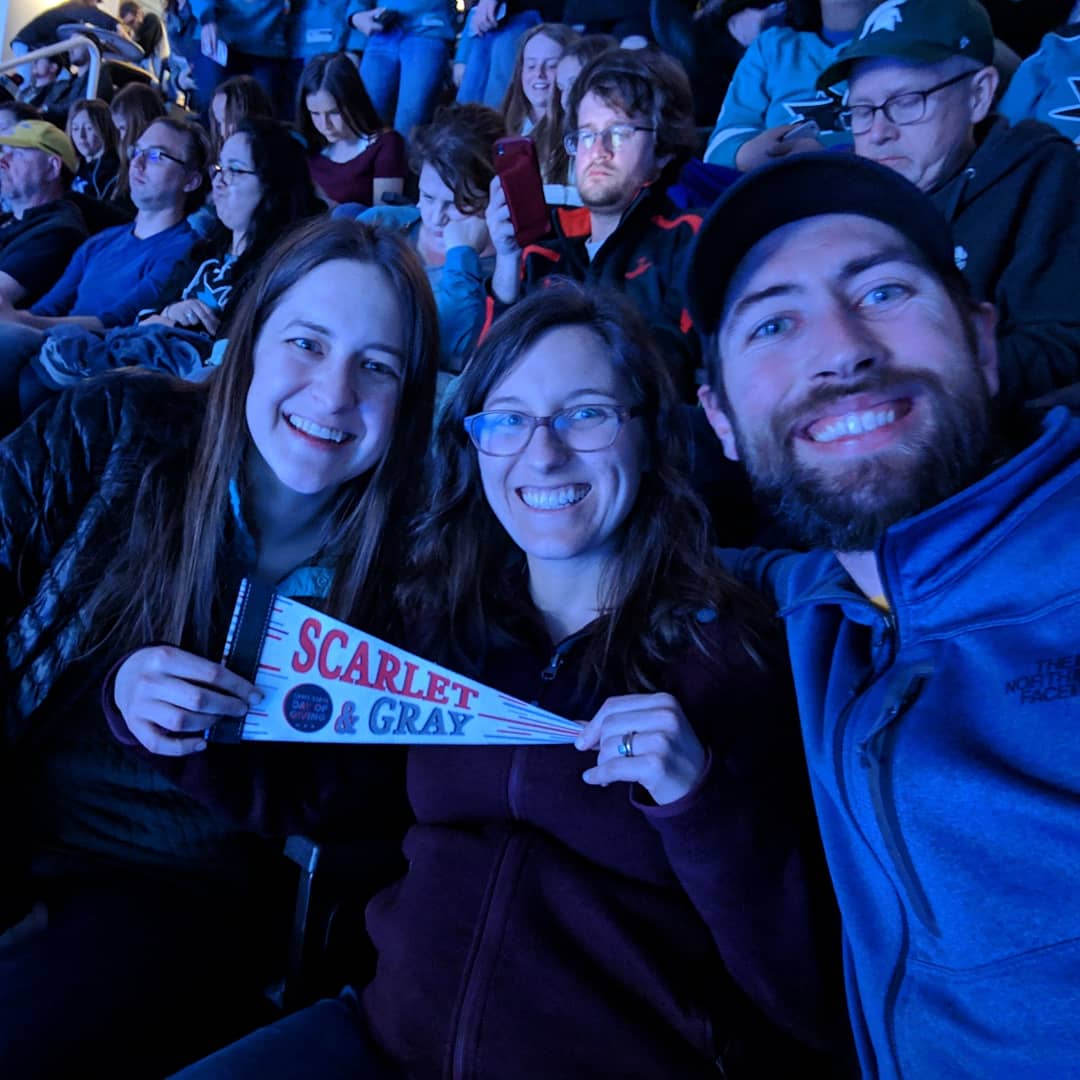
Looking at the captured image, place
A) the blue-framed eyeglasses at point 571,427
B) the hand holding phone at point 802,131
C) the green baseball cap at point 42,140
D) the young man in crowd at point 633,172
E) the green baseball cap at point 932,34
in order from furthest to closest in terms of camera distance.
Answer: the green baseball cap at point 42,140 → the hand holding phone at point 802,131 → the young man in crowd at point 633,172 → the green baseball cap at point 932,34 → the blue-framed eyeglasses at point 571,427

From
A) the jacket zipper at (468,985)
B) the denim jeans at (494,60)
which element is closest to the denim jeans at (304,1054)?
the jacket zipper at (468,985)

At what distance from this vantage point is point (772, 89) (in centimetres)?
405

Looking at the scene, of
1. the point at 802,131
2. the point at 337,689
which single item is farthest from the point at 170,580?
the point at 802,131

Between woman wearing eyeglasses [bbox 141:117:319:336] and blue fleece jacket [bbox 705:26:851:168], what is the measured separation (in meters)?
2.22

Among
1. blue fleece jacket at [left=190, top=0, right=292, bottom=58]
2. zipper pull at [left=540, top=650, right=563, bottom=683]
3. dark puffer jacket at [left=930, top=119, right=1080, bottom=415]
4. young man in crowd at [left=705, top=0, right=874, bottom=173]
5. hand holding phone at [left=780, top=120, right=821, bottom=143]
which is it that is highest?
blue fleece jacket at [left=190, top=0, right=292, bottom=58]

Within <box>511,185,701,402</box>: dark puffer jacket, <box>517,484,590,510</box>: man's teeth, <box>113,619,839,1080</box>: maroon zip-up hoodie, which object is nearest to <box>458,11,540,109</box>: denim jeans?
<box>511,185,701,402</box>: dark puffer jacket

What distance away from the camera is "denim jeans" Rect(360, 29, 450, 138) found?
6.11 meters

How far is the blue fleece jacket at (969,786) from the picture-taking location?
1023mm

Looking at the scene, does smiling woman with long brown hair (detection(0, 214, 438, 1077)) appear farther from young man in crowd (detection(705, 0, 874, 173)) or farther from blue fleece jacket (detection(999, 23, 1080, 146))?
blue fleece jacket (detection(999, 23, 1080, 146))

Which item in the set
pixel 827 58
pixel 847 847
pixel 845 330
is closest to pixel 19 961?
pixel 847 847

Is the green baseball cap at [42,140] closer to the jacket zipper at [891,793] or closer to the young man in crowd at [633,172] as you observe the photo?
the young man in crowd at [633,172]

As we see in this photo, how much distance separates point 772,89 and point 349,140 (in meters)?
3.04

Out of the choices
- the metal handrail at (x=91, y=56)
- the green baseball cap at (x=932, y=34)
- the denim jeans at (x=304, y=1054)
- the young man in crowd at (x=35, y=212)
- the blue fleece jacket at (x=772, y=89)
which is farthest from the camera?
the metal handrail at (x=91, y=56)

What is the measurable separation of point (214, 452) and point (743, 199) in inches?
51.4
